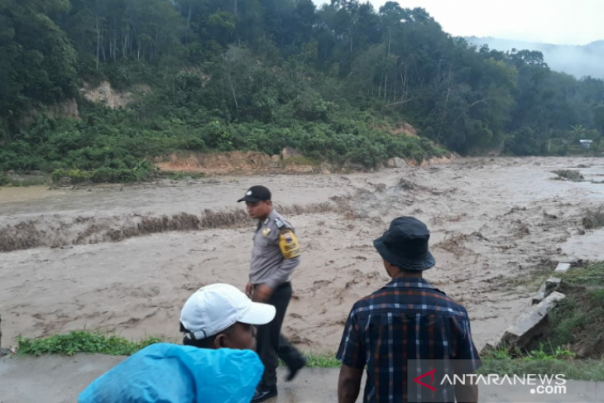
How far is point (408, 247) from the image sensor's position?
75.2 inches

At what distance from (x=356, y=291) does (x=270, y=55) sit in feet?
151

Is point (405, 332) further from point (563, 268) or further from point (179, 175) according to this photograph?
point (179, 175)

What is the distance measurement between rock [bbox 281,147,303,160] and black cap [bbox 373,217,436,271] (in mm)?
24325

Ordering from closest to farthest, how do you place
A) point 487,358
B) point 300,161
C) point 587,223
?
point 487,358 → point 587,223 → point 300,161

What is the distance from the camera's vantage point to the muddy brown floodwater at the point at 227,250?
700 cm

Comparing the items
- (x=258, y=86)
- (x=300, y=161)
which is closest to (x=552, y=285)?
(x=300, y=161)

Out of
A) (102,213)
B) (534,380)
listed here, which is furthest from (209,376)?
(102,213)

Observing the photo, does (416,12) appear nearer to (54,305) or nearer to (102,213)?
(102,213)

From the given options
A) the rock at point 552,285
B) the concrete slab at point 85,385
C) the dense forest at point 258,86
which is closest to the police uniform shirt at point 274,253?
the concrete slab at point 85,385

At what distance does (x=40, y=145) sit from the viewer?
22.3m

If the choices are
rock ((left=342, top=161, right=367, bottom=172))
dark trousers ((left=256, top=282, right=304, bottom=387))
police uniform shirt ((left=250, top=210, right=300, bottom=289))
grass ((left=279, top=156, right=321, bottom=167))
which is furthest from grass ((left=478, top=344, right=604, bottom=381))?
rock ((left=342, top=161, right=367, bottom=172))

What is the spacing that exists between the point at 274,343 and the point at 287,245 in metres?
0.72

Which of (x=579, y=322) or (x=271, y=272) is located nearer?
(x=271, y=272)

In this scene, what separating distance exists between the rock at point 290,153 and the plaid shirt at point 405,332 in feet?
80.2
